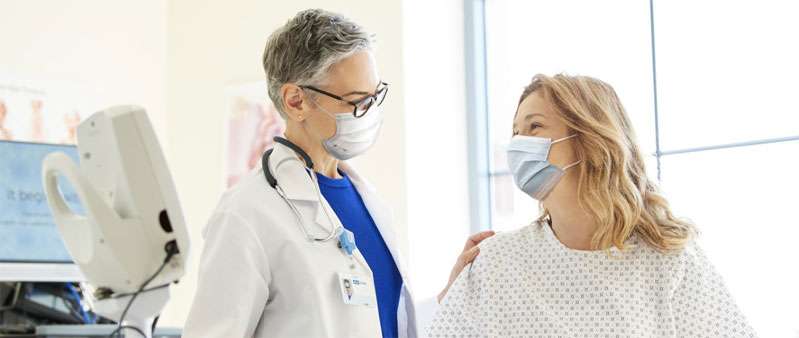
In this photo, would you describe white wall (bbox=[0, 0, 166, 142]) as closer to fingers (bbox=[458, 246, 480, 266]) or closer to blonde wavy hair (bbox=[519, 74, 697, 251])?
fingers (bbox=[458, 246, 480, 266])

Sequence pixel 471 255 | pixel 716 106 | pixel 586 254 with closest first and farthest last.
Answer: pixel 586 254 → pixel 471 255 → pixel 716 106

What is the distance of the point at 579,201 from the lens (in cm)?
193

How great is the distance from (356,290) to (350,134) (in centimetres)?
29

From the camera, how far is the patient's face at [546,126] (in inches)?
76.2

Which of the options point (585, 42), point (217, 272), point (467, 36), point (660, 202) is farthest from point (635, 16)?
point (217, 272)

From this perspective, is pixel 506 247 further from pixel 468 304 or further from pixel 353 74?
pixel 353 74

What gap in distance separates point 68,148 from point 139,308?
1.28 m

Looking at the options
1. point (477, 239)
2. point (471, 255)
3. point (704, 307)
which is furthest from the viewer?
point (477, 239)

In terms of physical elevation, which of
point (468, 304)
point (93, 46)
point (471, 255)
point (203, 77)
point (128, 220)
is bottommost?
point (468, 304)

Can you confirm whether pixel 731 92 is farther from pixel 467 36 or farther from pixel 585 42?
pixel 467 36

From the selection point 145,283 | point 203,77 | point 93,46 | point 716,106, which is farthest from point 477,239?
point 93,46

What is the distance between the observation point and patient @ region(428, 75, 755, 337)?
6.00 ft

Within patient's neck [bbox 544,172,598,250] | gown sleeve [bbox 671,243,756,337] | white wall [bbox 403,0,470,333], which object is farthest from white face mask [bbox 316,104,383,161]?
white wall [bbox 403,0,470,333]

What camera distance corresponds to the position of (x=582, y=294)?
1.89 m
